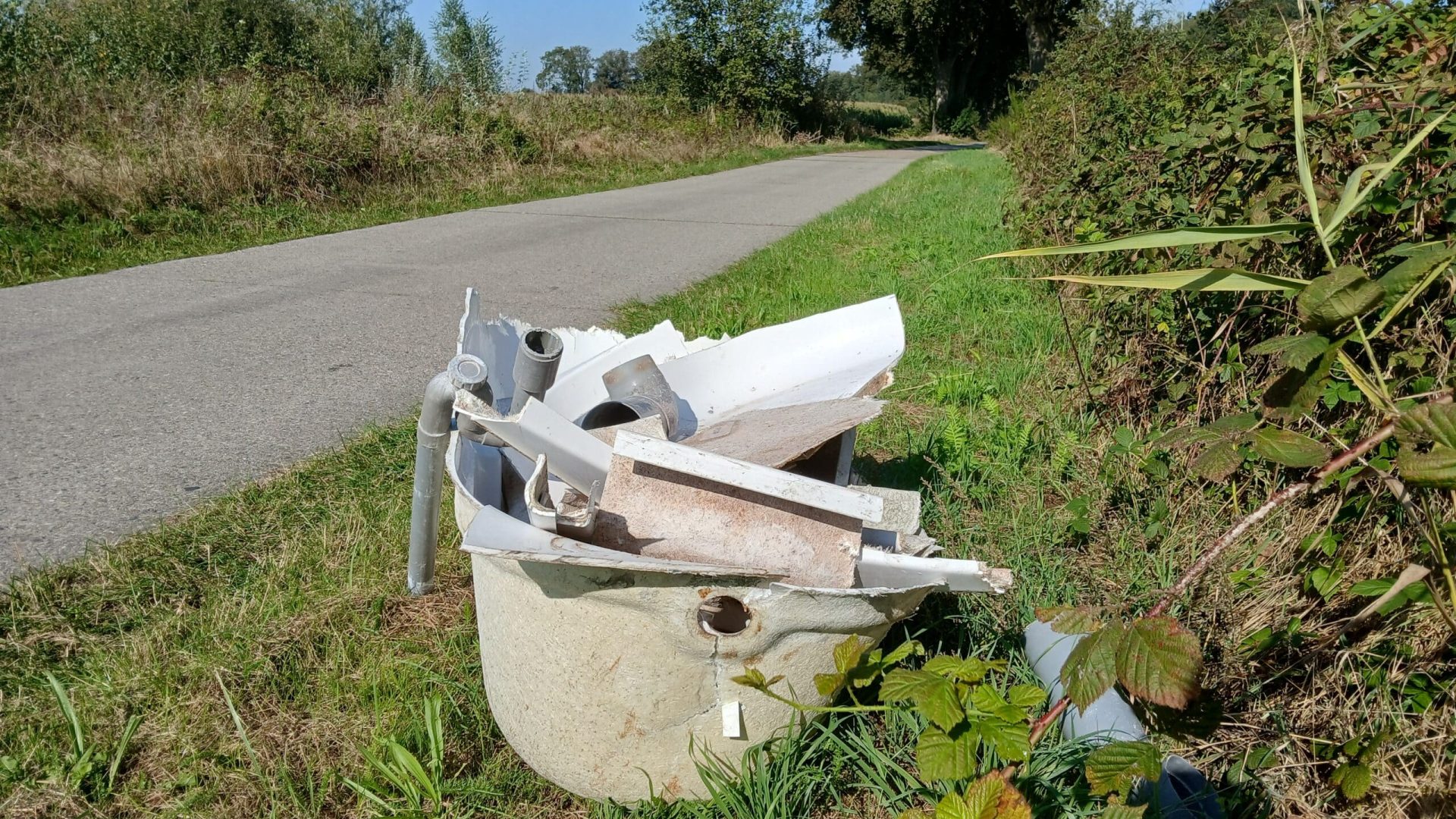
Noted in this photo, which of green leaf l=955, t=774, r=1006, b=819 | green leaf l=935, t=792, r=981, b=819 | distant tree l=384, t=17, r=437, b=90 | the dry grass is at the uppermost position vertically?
Answer: distant tree l=384, t=17, r=437, b=90

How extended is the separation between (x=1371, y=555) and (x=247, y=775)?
7.60ft

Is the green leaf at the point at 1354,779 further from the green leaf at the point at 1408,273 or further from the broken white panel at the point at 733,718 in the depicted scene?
the broken white panel at the point at 733,718

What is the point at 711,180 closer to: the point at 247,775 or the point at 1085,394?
the point at 1085,394

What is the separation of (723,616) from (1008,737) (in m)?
0.53

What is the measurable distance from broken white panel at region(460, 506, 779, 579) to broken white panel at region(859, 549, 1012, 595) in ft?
0.89

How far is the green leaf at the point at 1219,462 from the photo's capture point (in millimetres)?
1335

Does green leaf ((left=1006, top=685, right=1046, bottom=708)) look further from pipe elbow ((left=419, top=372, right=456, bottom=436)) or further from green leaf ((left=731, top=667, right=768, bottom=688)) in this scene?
pipe elbow ((left=419, top=372, right=456, bottom=436))

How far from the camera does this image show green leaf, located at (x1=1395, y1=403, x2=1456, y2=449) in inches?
39.6

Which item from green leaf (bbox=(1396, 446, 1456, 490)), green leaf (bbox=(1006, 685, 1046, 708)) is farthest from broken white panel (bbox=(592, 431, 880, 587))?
green leaf (bbox=(1396, 446, 1456, 490))

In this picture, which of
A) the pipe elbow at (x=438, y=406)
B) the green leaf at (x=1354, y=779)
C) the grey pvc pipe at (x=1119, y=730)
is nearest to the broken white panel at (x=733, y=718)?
the grey pvc pipe at (x=1119, y=730)

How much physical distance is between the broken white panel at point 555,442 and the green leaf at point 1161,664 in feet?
2.83

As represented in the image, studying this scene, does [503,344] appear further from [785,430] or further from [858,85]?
[858,85]

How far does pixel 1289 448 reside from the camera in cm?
122

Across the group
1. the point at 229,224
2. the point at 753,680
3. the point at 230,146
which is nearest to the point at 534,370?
the point at 753,680
